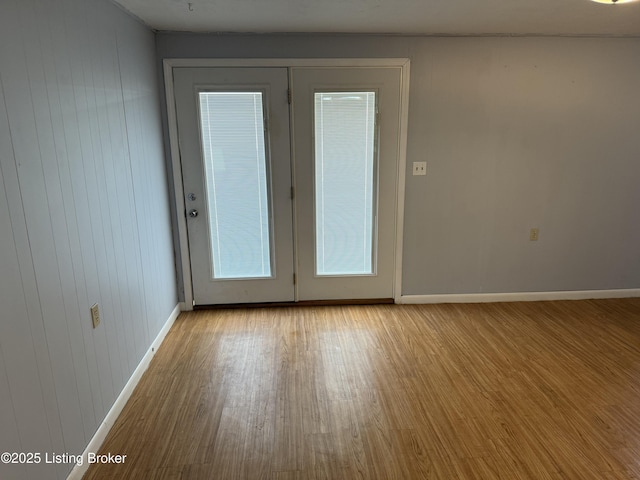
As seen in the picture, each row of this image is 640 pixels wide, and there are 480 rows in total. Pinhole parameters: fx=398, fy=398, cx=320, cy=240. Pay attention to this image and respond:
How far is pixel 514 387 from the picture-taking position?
2375 mm

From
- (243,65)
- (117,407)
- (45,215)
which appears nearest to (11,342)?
(45,215)

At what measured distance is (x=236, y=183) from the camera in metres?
3.22

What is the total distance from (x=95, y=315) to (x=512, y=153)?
3.20 meters

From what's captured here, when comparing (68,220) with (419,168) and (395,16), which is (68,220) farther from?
(419,168)

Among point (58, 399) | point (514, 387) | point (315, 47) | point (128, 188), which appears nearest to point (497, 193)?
point (514, 387)

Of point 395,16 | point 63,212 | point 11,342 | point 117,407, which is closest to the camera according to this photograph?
point 11,342

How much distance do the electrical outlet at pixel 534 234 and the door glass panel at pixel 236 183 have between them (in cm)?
227

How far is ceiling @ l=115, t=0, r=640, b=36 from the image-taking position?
2324mm

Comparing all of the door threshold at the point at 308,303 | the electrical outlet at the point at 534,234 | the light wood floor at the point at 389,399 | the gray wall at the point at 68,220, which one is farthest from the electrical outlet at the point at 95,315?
the electrical outlet at the point at 534,234

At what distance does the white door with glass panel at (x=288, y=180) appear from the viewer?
3.08 metres

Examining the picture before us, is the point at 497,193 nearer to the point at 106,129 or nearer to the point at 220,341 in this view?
the point at 220,341

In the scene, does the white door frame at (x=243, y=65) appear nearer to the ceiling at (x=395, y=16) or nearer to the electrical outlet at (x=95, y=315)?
the ceiling at (x=395, y=16)

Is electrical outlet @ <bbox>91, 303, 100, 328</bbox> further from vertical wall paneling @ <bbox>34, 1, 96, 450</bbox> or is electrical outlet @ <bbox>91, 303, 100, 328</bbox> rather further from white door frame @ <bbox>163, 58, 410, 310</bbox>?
white door frame @ <bbox>163, 58, 410, 310</bbox>

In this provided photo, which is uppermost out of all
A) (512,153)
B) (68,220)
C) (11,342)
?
(512,153)
